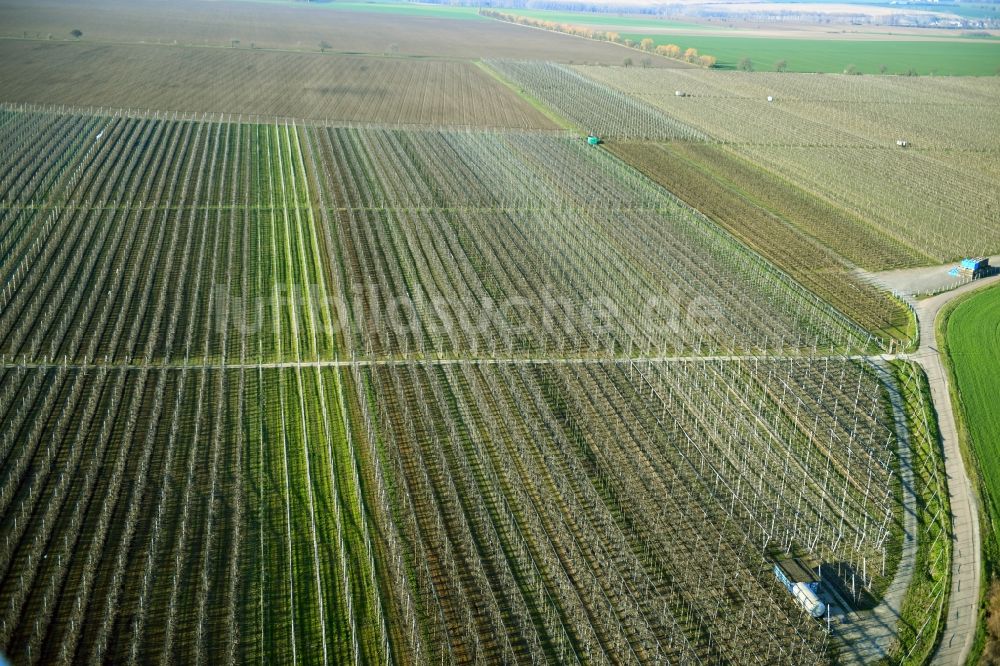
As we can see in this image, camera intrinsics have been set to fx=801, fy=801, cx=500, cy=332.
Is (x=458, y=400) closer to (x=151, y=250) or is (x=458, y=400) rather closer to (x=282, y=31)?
(x=151, y=250)

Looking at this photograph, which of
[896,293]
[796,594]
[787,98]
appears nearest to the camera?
[796,594]

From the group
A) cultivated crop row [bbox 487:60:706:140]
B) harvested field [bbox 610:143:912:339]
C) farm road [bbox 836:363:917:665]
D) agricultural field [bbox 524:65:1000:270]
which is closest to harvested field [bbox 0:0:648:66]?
cultivated crop row [bbox 487:60:706:140]

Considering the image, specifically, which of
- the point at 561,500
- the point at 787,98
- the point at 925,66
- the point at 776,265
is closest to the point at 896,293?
the point at 776,265

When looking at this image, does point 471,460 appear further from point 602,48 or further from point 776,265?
point 602,48

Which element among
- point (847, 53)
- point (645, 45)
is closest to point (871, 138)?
point (645, 45)

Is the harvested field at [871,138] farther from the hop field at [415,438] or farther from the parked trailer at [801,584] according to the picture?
the parked trailer at [801,584]

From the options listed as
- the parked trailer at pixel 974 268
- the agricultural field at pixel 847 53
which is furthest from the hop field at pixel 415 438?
the agricultural field at pixel 847 53
